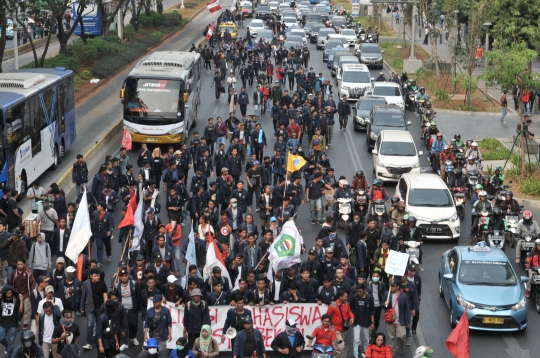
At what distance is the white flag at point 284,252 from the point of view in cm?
1650

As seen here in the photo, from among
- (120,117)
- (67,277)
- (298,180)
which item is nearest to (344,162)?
(298,180)

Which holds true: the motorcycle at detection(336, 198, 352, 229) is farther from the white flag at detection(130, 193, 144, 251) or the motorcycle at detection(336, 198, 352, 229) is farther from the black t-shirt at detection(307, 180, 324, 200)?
the white flag at detection(130, 193, 144, 251)

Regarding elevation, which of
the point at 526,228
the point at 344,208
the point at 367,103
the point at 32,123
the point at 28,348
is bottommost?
the point at 344,208

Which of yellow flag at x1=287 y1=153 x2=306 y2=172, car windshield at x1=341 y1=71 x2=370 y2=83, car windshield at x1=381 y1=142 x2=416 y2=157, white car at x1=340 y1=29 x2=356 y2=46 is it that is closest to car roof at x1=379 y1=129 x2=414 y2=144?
car windshield at x1=381 y1=142 x2=416 y2=157

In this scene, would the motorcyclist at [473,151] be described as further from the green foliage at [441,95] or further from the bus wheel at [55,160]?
the green foliage at [441,95]

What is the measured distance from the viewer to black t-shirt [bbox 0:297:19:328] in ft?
49.4

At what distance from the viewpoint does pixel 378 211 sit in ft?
71.8

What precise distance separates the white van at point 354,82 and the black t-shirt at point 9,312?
2671 centimetres

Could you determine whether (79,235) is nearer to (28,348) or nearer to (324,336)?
(28,348)

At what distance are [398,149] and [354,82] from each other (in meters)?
13.6

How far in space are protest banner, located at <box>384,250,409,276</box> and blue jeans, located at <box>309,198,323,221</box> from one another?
7.69m

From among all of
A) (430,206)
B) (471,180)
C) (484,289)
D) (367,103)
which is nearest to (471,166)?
(471,180)

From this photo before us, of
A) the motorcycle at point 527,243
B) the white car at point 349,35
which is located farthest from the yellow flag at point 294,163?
the white car at point 349,35

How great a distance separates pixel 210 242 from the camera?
1720cm
